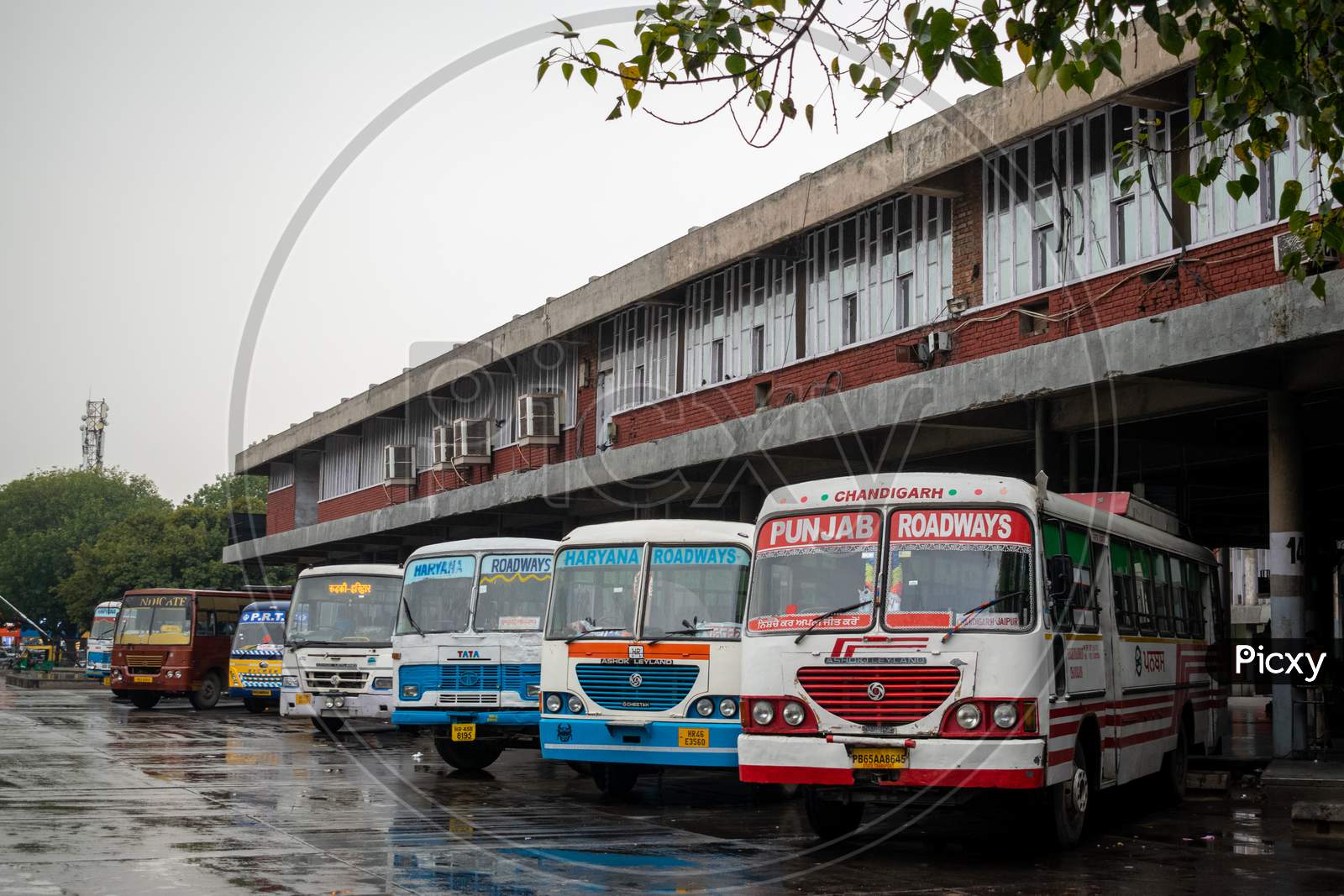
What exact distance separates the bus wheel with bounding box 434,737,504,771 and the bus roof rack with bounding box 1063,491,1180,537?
7730 mm

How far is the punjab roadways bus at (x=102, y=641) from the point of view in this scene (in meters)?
53.6

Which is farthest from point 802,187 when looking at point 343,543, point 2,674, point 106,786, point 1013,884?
point 2,674

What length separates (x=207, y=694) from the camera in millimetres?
36031

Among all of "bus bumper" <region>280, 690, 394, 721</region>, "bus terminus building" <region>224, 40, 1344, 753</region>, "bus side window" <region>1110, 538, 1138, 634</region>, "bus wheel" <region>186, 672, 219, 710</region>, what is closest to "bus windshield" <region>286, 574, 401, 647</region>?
"bus bumper" <region>280, 690, 394, 721</region>

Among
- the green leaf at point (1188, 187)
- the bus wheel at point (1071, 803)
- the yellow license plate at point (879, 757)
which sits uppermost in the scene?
the green leaf at point (1188, 187)

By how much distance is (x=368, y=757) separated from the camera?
21.0m

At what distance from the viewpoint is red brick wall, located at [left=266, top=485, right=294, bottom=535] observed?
51406 mm

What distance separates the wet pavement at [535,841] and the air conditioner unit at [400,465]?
22249 millimetres

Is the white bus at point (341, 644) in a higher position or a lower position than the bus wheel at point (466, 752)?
higher

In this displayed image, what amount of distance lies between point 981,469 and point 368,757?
34.6ft

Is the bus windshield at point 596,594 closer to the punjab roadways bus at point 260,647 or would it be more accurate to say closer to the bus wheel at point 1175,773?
the bus wheel at point 1175,773

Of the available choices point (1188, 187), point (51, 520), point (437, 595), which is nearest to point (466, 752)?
point (437, 595)

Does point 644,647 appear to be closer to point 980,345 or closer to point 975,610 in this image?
point 975,610

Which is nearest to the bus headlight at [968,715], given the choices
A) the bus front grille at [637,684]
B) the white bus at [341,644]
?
the bus front grille at [637,684]
